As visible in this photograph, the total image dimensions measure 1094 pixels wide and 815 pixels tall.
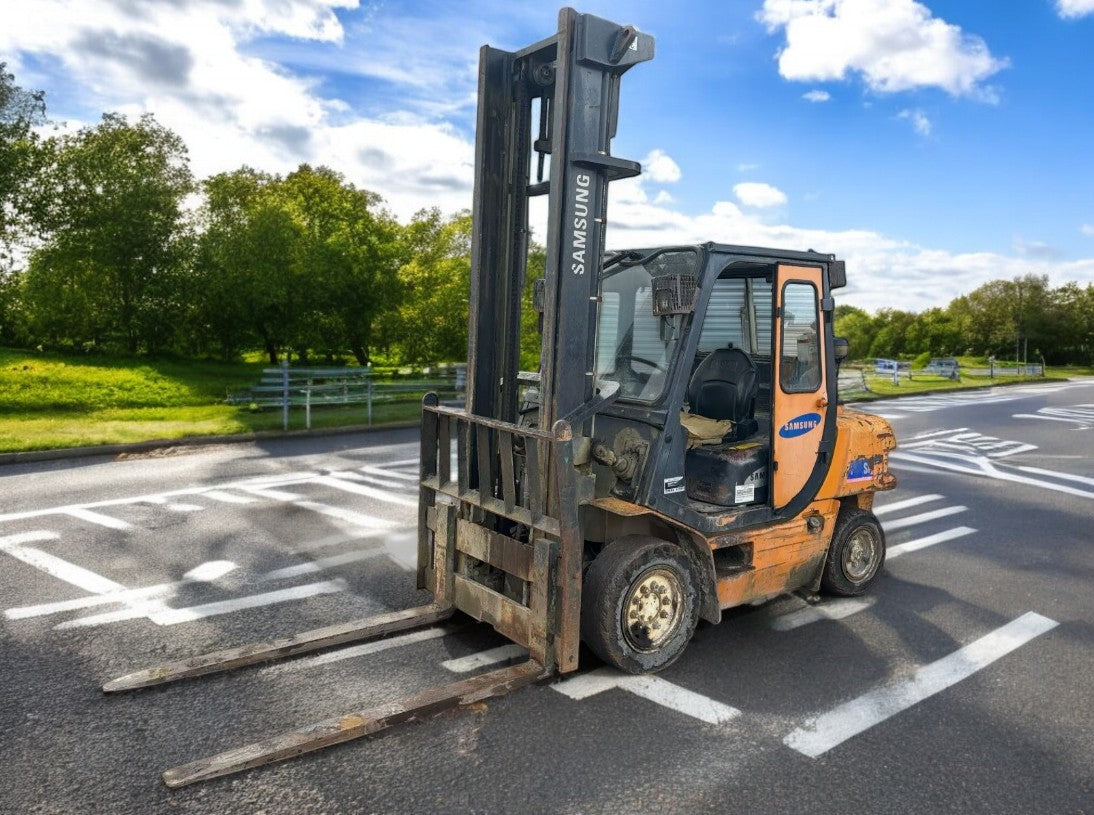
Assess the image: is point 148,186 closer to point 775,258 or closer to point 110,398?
point 110,398

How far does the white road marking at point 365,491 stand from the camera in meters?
10.2

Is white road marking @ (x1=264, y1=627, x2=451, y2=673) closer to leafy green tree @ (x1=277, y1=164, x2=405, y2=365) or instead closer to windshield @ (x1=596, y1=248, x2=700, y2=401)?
windshield @ (x1=596, y1=248, x2=700, y2=401)

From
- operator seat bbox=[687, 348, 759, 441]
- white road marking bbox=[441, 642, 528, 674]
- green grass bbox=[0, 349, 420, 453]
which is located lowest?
white road marking bbox=[441, 642, 528, 674]

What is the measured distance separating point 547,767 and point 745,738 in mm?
1172

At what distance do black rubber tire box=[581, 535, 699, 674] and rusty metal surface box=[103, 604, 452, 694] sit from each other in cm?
133

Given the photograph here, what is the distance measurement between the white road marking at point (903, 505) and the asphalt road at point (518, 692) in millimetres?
1244

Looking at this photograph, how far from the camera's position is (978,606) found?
270 inches

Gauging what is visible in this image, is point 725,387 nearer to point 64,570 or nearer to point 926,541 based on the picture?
point 926,541

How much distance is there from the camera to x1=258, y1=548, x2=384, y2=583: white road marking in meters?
7.10

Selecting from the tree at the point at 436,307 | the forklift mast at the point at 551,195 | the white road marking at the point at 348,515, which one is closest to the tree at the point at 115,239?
the tree at the point at 436,307

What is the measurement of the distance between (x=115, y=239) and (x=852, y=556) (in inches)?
1266

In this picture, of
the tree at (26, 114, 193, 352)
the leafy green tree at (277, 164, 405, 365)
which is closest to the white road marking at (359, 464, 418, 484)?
the leafy green tree at (277, 164, 405, 365)

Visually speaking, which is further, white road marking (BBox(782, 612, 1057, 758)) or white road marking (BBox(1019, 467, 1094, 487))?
white road marking (BBox(1019, 467, 1094, 487))

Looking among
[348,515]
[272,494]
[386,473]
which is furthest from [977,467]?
[272,494]
